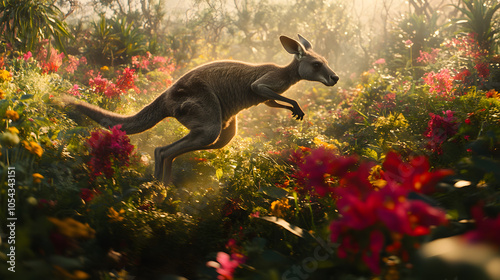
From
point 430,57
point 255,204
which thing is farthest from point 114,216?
point 430,57

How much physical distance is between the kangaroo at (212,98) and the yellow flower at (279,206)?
143 cm

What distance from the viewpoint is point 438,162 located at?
3092mm

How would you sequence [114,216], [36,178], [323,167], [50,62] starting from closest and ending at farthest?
[323,167] → [36,178] → [114,216] → [50,62]

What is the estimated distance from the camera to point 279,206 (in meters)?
2.44

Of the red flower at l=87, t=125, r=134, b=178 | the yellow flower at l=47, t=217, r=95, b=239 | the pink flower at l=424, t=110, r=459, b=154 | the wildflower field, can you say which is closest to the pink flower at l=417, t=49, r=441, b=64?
the wildflower field

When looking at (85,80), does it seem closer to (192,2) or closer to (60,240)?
(60,240)

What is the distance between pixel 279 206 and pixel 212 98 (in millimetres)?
1815

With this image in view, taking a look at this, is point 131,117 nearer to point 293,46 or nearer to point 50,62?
point 293,46

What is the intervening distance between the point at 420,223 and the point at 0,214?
2008mm

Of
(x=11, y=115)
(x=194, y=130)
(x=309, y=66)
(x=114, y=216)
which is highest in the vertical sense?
(x=309, y=66)

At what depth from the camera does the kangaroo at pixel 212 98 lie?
3.72 meters

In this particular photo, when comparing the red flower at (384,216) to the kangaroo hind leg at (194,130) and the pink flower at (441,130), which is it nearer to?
the pink flower at (441,130)

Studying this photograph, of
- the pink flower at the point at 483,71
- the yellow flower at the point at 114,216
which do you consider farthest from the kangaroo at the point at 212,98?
the pink flower at the point at 483,71

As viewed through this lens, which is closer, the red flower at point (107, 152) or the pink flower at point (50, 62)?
the red flower at point (107, 152)
